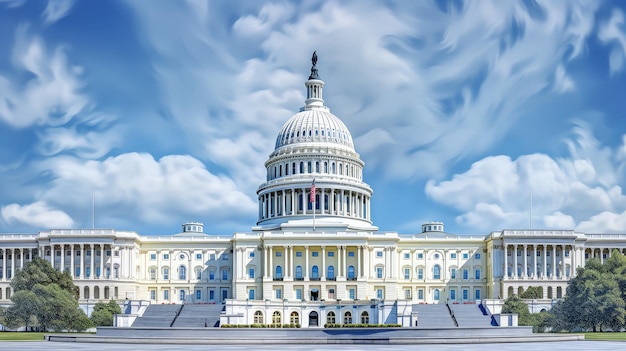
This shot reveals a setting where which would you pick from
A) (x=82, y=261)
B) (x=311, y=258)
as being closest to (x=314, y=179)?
(x=311, y=258)

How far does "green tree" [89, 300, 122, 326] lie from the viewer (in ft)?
395

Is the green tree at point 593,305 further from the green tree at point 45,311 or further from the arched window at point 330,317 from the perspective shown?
the green tree at point 45,311

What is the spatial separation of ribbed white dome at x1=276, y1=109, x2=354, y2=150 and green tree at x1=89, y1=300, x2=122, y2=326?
50.6m

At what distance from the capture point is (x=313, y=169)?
553 ft

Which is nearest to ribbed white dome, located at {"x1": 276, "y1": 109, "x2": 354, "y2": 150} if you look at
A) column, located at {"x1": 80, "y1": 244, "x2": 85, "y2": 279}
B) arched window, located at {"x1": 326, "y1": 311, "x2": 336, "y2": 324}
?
column, located at {"x1": 80, "y1": 244, "x2": 85, "y2": 279}

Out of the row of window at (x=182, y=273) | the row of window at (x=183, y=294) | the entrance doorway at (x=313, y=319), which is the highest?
the row of window at (x=182, y=273)

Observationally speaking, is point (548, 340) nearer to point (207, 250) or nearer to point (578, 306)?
point (578, 306)

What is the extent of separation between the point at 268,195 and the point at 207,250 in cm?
1776

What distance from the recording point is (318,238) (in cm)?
14950

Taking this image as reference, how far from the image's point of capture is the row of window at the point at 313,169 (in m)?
169

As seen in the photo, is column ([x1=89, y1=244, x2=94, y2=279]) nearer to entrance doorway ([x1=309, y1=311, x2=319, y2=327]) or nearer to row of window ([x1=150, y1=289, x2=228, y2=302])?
row of window ([x1=150, y1=289, x2=228, y2=302])

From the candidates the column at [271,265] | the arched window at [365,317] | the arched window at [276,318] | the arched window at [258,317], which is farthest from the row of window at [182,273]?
the arched window at [365,317]

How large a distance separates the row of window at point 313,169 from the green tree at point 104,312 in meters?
45.9

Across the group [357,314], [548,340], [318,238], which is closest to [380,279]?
[318,238]
